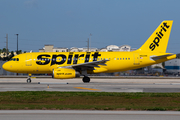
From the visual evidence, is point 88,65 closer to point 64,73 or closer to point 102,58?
point 102,58

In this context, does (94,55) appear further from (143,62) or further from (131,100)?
(131,100)

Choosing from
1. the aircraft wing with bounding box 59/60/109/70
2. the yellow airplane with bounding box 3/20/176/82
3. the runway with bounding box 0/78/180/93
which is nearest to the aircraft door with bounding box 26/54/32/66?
the yellow airplane with bounding box 3/20/176/82

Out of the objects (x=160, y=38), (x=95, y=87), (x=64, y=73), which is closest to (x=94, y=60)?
(x=64, y=73)

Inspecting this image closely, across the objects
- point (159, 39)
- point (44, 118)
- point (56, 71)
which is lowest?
point (44, 118)

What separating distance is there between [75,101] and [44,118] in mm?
6230

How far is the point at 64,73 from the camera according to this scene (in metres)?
32.2

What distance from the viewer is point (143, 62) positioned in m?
35.9

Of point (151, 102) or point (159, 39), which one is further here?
point (159, 39)

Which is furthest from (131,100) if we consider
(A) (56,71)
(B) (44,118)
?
(A) (56,71)

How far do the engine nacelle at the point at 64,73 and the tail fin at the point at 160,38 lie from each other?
11.4 metres

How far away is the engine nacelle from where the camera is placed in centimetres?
3205

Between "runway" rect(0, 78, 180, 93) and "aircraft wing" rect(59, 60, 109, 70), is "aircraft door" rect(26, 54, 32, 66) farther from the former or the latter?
"aircraft wing" rect(59, 60, 109, 70)

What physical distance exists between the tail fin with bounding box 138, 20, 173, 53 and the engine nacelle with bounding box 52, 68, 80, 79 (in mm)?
11446

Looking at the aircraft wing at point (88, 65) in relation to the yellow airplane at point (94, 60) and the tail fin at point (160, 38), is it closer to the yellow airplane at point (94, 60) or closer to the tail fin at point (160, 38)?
the yellow airplane at point (94, 60)
